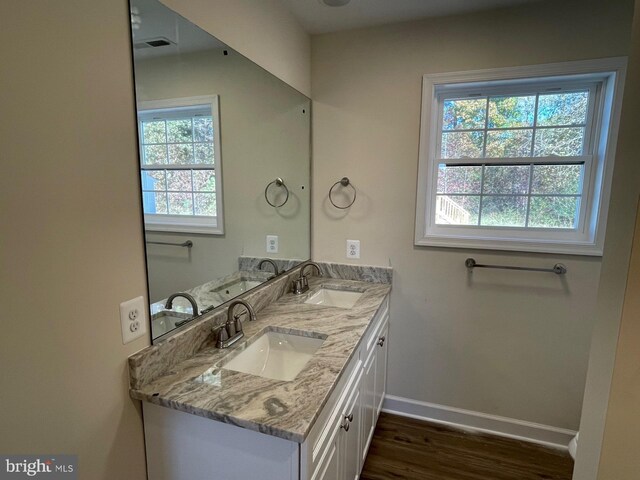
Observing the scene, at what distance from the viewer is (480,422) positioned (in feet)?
7.23

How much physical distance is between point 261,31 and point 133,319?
1.47m

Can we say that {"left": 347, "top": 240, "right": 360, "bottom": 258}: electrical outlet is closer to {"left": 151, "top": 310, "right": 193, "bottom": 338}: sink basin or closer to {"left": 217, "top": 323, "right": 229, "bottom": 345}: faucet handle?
{"left": 217, "top": 323, "right": 229, "bottom": 345}: faucet handle

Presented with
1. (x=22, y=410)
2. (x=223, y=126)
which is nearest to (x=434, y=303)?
(x=223, y=126)

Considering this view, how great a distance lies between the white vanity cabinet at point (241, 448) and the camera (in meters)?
0.96

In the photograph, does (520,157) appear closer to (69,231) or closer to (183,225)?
(183,225)

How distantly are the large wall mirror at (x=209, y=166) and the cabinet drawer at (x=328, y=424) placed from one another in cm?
61

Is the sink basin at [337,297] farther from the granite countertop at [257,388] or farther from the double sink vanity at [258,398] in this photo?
the granite countertop at [257,388]

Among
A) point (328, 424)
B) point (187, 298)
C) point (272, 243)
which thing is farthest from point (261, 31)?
point (328, 424)

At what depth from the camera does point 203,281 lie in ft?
4.76

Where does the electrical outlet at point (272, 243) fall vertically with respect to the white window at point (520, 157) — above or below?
below

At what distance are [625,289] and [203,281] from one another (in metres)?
1.43

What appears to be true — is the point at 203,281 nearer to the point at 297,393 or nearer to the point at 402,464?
the point at 297,393

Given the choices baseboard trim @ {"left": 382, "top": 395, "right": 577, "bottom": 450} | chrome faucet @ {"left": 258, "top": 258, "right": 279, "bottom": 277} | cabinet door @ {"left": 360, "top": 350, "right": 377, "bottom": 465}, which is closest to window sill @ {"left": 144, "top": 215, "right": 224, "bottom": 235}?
chrome faucet @ {"left": 258, "top": 258, "right": 279, "bottom": 277}
